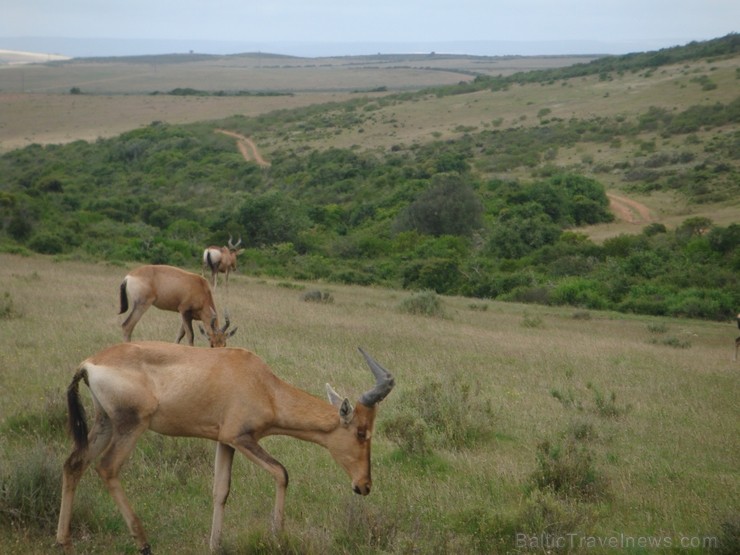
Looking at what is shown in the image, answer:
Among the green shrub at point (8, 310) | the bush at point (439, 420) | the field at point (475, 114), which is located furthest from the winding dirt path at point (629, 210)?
the bush at point (439, 420)

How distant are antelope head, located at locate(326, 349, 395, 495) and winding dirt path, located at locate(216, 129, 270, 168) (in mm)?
64456

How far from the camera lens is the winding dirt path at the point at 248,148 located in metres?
73.0

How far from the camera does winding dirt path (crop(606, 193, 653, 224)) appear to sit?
150ft

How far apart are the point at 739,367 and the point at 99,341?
1265 centimetres

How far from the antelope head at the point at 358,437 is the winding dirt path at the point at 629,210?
41.1 metres

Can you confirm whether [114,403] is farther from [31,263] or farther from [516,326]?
[31,263]

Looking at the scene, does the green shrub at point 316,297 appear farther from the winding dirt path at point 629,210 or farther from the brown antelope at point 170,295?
the winding dirt path at point 629,210

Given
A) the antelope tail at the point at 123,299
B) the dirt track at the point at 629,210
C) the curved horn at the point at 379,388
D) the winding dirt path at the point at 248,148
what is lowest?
the winding dirt path at the point at 248,148

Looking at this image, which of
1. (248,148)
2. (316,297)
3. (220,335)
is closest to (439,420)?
(220,335)

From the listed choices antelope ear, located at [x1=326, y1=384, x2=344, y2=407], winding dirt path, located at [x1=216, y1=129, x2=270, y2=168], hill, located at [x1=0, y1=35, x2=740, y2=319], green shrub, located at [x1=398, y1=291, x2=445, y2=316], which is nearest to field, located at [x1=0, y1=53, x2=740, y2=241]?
hill, located at [x1=0, y1=35, x2=740, y2=319]

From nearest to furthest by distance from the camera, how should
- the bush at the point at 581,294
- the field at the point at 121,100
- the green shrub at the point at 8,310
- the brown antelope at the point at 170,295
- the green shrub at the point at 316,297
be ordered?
1. the brown antelope at the point at 170,295
2. the green shrub at the point at 8,310
3. the green shrub at the point at 316,297
4. the bush at the point at 581,294
5. the field at the point at 121,100

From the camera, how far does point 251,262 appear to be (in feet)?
115

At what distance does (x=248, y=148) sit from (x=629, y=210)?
42.3m

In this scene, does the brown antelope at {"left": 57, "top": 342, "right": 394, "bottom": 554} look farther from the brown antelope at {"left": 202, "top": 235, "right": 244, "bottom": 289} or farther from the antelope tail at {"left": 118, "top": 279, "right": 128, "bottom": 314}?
the brown antelope at {"left": 202, "top": 235, "right": 244, "bottom": 289}
